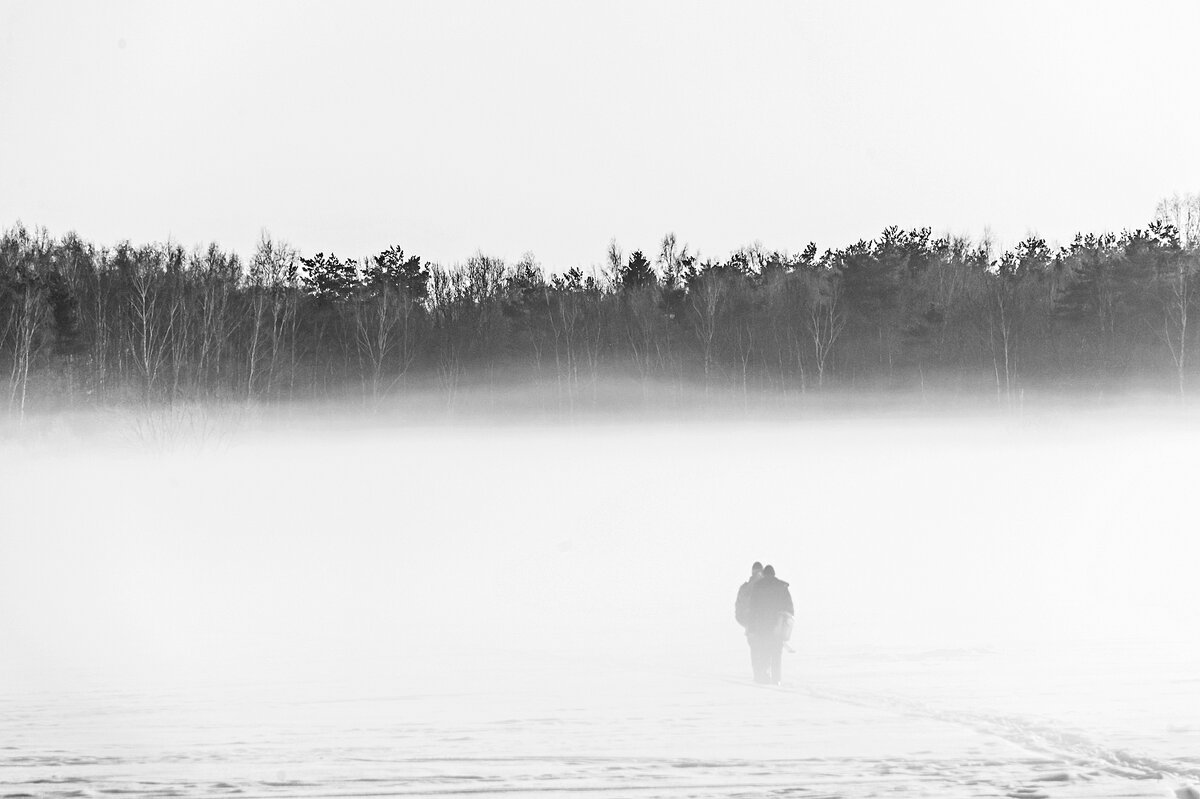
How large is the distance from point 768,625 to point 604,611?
11.8m

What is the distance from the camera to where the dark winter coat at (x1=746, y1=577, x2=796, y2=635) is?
45.7 ft

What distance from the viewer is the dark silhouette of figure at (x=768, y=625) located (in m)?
13.9

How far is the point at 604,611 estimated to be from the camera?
83.4 ft

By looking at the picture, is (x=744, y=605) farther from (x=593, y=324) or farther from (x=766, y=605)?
(x=593, y=324)

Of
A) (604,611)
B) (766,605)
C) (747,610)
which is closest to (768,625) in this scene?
(766,605)

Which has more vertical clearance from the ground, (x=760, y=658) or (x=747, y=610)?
(x=747, y=610)

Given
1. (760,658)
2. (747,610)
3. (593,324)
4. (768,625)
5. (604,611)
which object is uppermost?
(593,324)

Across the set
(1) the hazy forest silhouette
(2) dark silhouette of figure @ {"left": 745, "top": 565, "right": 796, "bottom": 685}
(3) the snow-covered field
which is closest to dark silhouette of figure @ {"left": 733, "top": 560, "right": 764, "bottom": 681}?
(2) dark silhouette of figure @ {"left": 745, "top": 565, "right": 796, "bottom": 685}

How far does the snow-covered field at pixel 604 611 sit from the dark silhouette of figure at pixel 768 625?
69 cm

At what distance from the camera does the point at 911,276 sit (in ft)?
223

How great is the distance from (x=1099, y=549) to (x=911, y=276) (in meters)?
39.0

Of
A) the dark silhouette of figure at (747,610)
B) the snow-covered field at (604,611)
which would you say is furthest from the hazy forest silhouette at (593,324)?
the dark silhouette of figure at (747,610)

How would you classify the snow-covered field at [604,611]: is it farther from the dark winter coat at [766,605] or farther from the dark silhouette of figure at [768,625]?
the dark winter coat at [766,605]

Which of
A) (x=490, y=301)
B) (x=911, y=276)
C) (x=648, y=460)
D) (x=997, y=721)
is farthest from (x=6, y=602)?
(x=911, y=276)
